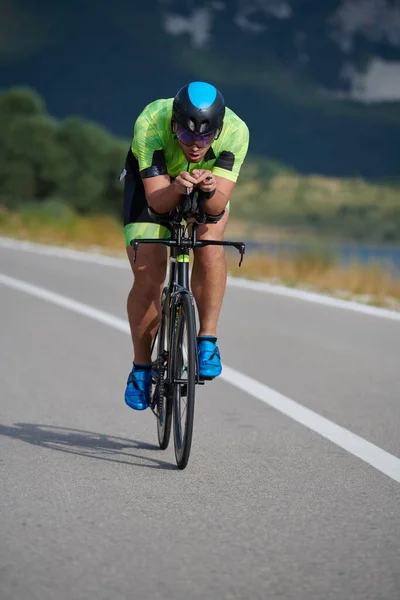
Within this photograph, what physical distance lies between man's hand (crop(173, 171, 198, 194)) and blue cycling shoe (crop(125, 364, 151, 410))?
1.17 m

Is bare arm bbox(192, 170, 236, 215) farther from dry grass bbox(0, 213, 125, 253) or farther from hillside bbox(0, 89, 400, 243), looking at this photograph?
hillside bbox(0, 89, 400, 243)

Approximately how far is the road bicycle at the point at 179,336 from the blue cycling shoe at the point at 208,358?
0.06 metres

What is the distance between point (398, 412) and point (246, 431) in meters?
1.19

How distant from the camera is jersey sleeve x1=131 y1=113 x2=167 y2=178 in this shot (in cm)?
707

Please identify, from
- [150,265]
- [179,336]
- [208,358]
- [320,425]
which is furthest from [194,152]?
[320,425]

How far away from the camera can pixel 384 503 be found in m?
6.24

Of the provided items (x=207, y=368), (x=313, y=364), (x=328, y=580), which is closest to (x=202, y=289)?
(x=207, y=368)

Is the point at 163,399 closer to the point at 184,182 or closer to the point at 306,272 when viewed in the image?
the point at 184,182

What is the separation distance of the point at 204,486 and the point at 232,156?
1688 mm

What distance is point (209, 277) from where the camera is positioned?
7293mm

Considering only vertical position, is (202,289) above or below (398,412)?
above

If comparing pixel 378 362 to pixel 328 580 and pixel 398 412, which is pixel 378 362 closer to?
pixel 398 412

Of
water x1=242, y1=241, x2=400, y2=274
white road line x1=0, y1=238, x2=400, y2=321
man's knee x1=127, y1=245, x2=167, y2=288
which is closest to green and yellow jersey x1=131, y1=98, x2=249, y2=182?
man's knee x1=127, y1=245, x2=167, y2=288

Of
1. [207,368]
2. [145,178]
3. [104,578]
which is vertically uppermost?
[145,178]
